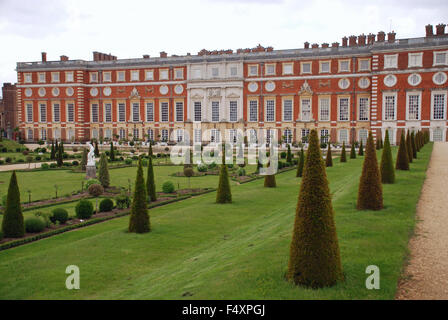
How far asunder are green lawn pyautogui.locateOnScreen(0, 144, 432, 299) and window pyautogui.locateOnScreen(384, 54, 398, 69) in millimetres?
32422

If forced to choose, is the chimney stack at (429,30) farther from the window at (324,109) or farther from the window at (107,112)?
the window at (107,112)

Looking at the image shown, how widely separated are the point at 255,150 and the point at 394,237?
3489 centimetres

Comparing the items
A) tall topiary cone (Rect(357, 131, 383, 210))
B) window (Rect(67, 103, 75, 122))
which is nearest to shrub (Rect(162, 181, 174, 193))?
tall topiary cone (Rect(357, 131, 383, 210))

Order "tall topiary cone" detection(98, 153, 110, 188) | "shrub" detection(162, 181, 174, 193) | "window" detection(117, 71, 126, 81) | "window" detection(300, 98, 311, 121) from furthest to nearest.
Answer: "window" detection(117, 71, 126, 81), "window" detection(300, 98, 311, 121), "tall topiary cone" detection(98, 153, 110, 188), "shrub" detection(162, 181, 174, 193)

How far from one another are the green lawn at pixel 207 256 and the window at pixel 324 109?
34.3 meters

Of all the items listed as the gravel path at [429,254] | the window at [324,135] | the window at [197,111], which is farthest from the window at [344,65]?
the gravel path at [429,254]

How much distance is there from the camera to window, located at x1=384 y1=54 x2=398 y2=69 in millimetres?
42844

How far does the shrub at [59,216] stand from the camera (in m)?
13.1

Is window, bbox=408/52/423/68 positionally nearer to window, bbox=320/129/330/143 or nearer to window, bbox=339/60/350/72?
window, bbox=339/60/350/72

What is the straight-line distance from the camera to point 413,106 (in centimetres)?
4269

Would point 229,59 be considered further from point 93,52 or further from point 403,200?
point 403,200

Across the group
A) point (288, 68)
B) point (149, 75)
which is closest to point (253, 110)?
point (288, 68)

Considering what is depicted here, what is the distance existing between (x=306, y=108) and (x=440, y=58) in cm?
1390
